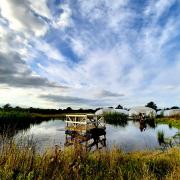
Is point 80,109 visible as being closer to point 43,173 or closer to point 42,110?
point 42,110

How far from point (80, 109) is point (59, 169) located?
78.9 meters

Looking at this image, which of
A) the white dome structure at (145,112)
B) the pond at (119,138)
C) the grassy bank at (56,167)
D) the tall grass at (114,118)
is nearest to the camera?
the grassy bank at (56,167)

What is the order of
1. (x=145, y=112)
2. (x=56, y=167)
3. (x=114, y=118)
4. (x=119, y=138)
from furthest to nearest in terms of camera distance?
(x=145, y=112)
(x=114, y=118)
(x=119, y=138)
(x=56, y=167)

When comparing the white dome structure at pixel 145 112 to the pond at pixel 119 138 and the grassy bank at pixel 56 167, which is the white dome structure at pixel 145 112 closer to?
the pond at pixel 119 138

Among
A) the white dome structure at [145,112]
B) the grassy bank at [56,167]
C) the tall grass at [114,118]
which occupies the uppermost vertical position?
the white dome structure at [145,112]

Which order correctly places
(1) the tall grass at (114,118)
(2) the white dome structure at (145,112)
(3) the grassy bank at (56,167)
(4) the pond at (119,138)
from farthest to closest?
(2) the white dome structure at (145,112) < (1) the tall grass at (114,118) < (4) the pond at (119,138) < (3) the grassy bank at (56,167)

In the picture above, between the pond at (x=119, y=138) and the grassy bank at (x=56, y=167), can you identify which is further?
the pond at (x=119, y=138)

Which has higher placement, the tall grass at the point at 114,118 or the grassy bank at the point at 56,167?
the tall grass at the point at 114,118

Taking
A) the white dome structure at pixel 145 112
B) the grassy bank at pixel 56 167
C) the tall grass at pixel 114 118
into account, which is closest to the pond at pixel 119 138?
the grassy bank at pixel 56 167

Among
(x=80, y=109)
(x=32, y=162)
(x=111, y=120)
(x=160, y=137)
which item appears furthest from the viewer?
(x=80, y=109)

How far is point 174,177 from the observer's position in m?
5.82

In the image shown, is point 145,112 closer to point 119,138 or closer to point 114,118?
point 114,118

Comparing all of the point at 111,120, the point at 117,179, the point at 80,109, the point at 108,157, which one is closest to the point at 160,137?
the point at 108,157

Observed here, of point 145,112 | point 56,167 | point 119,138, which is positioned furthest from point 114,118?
point 56,167
